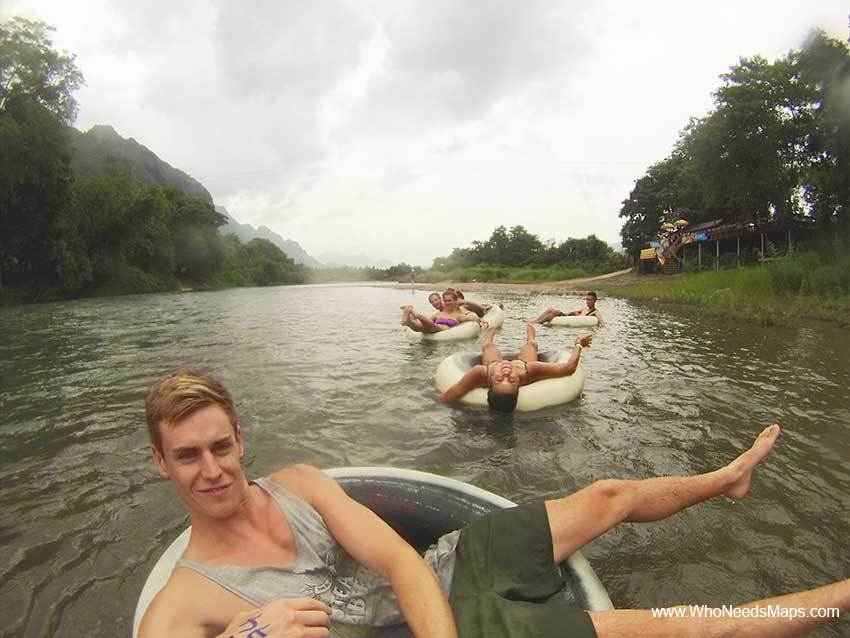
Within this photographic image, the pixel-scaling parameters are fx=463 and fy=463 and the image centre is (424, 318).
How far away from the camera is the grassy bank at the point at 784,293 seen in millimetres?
10172

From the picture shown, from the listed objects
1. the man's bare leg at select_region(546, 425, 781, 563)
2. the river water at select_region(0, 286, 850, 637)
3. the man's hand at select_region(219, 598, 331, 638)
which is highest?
the man's hand at select_region(219, 598, 331, 638)

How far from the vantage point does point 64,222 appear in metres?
26.5

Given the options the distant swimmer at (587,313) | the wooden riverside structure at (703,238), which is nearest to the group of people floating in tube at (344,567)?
the distant swimmer at (587,313)

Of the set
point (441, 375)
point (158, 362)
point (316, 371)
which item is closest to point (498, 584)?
point (441, 375)

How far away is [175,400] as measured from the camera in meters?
1.53

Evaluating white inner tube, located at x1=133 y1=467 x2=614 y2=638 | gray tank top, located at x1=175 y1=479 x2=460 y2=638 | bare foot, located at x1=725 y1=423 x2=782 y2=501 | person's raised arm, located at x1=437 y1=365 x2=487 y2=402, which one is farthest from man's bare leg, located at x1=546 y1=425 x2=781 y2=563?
person's raised arm, located at x1=437 y1=365 x2=487 y2=402

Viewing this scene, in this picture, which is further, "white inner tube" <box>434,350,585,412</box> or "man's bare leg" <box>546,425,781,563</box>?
"white inner tube" <box>434,350,585,412</box>

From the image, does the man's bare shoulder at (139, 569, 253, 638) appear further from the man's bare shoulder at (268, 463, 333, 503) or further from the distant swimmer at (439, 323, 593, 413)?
the distant swimmer at (439, 323, 593, 413)

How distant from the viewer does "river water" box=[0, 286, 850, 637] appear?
2.50m

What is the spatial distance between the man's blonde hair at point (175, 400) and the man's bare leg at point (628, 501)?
54.0 inches

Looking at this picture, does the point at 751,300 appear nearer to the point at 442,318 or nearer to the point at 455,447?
the point at 442,318

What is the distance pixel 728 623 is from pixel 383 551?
1.13 metres

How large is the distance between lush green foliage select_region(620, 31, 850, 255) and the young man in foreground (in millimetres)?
17808

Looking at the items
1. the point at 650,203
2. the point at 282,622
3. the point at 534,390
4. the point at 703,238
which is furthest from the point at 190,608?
the point at 650,203
